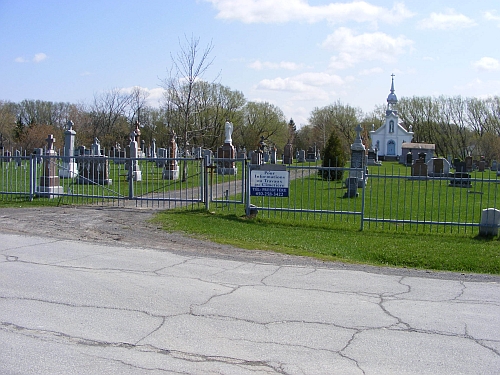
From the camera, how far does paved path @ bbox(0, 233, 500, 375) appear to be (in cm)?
477

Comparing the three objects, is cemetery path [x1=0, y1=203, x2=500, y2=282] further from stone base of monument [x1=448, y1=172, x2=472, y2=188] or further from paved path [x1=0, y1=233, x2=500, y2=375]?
stone base of monument [x1=448, y1=172, x2=472, y2=188]

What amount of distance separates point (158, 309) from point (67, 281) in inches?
74.5

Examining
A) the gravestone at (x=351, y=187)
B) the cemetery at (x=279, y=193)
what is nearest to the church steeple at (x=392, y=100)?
the cemetery at (x=279, y=193)

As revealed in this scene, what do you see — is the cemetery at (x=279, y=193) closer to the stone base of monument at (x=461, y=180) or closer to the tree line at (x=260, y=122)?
the stone base of monument at (x=461, y=180)

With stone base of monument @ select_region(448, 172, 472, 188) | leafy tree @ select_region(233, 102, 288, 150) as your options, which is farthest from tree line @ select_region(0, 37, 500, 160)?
stone base of monument @ select_region(448, 172, 472, 188)

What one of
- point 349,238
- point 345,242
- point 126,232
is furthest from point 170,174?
point 345,242

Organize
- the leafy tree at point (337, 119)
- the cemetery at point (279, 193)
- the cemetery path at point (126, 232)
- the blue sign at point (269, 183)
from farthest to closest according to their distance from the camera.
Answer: the leafy tree at point (337, 119)
the blue sign at point (269, 183)
the cemetery at point (279, 193)
the cemetery path at point (126, 232)

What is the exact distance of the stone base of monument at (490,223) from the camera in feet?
40.2

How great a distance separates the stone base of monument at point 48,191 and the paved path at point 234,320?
9.86 metres

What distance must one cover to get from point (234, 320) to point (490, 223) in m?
8.47

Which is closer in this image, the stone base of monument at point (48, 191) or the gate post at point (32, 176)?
the gate post at point (32, 176)

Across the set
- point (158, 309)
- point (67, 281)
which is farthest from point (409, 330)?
point (67, 281)

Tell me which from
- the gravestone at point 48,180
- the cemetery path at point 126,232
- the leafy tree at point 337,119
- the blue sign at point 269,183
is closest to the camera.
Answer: the cemetery path at point 126,232

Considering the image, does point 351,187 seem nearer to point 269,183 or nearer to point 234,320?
point 269,183
